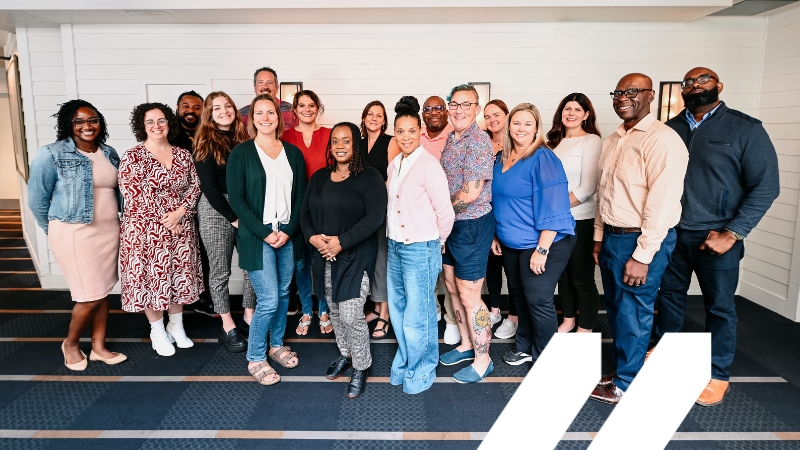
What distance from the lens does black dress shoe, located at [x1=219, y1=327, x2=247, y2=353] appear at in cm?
345

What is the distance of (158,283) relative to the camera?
10.5 ft

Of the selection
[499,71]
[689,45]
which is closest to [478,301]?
[499,71]

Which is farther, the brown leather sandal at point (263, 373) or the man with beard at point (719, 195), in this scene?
the brown leather sandal at point (263, 373)

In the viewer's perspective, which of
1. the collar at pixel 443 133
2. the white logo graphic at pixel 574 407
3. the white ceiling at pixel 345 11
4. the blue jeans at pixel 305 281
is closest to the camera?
the white logo graphic at pixel 574 407

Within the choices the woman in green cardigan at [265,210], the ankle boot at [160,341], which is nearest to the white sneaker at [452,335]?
the woman in green cardigan at [265,210]

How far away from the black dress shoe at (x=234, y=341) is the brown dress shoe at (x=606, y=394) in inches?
96.5

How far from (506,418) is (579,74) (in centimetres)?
440

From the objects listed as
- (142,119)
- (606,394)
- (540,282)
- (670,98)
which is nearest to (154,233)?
(142,119)

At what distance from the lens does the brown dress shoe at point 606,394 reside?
274 cm

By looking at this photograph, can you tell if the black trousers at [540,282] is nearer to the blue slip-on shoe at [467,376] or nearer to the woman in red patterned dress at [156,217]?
the blue slip-on shoe at [467,376]

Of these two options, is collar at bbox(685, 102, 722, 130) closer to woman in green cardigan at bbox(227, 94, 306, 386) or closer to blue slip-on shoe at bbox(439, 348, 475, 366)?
blue slip-on shoe at bbox(439, 348, 475, 366)

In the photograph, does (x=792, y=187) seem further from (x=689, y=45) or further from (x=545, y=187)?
(x=545, y=187)

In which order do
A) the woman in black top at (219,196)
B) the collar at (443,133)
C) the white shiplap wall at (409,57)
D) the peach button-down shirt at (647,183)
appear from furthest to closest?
the white shiplap wall at (409,57)
the collar at (443,133)
the woman in black top at (219,196)
the peach button-down shirt at (647,183)

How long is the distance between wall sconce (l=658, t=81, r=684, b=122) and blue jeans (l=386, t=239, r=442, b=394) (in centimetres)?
326
